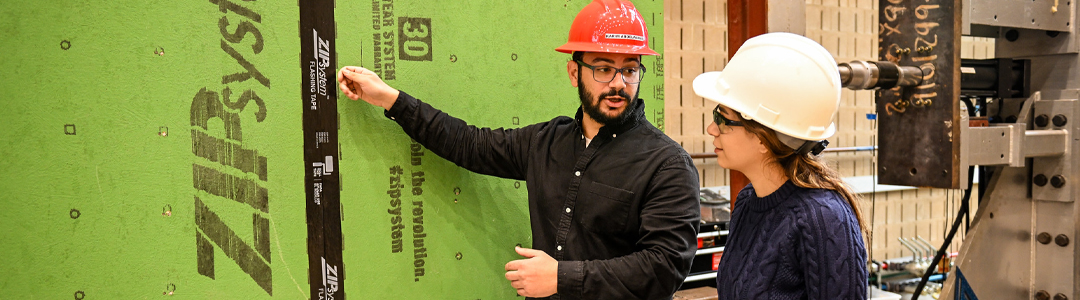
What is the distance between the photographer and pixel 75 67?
1608 millimetres

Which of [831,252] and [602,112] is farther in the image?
[602,112]

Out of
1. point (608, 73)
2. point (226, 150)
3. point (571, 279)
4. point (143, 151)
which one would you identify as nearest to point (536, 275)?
point (571, 279)

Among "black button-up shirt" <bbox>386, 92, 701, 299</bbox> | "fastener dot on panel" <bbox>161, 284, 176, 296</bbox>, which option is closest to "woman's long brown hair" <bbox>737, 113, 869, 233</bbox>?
"black button-up shirt" <bbox>386, 92, 701, 299</bbox>

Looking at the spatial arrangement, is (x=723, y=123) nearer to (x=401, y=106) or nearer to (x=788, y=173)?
(x=788, y=173)

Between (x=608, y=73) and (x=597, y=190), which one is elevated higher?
A: (x=608, y=73)

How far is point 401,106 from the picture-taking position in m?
1.83

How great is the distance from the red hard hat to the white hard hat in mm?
504

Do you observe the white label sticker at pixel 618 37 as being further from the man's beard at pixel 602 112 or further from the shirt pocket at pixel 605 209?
the shirt pocket at pixel 605 209

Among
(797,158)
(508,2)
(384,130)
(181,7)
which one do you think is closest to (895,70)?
(797,158)

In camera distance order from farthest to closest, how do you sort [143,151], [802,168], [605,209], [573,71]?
1. [573,71]
2. [605,209]
3. [143,151]
4. [802,168]

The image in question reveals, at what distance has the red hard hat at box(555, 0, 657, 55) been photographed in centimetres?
184

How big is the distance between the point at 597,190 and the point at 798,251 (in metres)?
0.64

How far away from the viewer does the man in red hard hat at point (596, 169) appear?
5.62 feet

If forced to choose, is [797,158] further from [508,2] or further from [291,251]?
[291,251]
